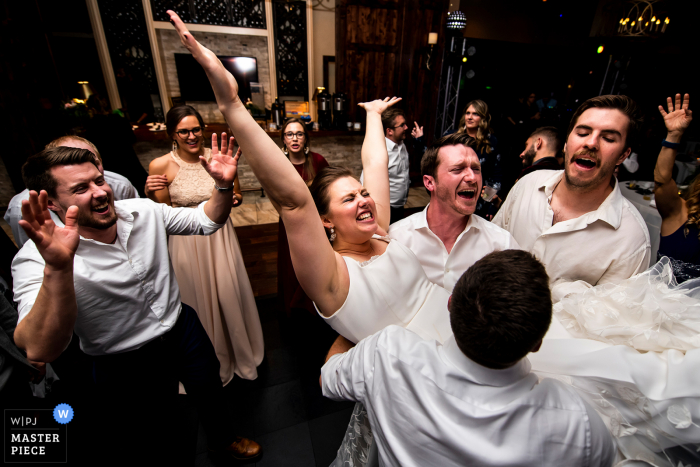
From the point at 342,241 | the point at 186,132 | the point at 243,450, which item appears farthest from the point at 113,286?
the point at 186,132

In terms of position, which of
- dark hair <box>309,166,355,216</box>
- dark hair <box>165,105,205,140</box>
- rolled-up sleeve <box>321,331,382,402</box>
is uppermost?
dark hair <box>165,105,205,140</box>

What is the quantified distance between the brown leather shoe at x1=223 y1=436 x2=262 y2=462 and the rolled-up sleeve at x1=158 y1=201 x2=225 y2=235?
1.21m

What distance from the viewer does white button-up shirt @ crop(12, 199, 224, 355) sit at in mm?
1173

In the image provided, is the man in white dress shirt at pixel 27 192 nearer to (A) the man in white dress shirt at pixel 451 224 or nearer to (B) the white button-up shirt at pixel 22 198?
(B) the white button-up shirt at pixel 22 198

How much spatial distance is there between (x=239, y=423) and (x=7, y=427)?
1.08 meters

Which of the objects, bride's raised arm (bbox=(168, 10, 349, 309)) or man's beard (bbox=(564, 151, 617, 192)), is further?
man's beard (bbox=(564, 151, 617, 192))

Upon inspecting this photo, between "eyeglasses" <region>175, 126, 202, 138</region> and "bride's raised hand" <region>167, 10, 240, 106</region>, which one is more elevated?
"bride's raised hand" <region>167, 10, 240, 106</region>

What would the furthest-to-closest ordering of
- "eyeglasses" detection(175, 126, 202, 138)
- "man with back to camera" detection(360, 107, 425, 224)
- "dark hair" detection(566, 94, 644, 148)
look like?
"man with back to camera" detection(360, 107, 425, 224), "eyeglasses" detection(175, 126, 202, 138), "dark hair" detection(566, 94, 644, 148)

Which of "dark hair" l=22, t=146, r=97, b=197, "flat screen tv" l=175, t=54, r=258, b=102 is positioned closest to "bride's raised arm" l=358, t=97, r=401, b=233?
"dark hair" l=22, t=146, r=97, b=197

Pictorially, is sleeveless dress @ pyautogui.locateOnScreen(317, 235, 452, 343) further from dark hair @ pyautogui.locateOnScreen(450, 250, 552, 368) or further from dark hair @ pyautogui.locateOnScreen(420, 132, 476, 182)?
dark hair @ pyautogui.locateOnScreen(420, 132, 476, 182)

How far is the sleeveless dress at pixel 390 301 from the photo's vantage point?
1065 mm

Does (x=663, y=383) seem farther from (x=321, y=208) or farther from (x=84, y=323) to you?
(x=84, y=323)

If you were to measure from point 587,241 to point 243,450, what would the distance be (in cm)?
211

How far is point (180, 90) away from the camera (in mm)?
6180
